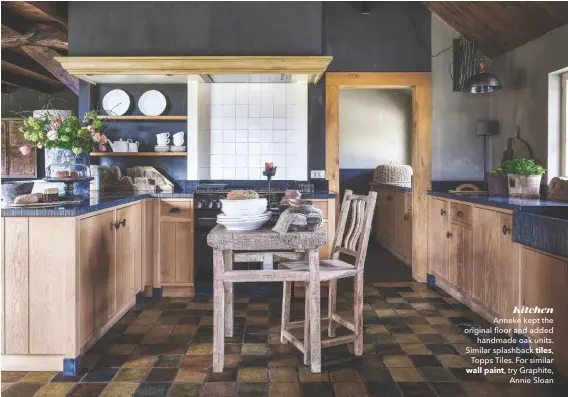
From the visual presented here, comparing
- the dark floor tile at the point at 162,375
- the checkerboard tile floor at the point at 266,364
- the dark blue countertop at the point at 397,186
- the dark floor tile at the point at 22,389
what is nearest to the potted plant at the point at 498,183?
the checkerboard tile floor at the point at 266,364

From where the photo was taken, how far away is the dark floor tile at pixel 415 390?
93.9 inches

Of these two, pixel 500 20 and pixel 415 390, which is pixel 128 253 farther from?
pixel 500 20

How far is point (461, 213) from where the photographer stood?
4.03 m

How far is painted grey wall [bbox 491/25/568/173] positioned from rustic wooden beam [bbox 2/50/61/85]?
20.0ft

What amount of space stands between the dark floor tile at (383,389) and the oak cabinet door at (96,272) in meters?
1.55

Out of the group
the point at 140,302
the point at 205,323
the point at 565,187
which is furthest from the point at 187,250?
the point at 565,187

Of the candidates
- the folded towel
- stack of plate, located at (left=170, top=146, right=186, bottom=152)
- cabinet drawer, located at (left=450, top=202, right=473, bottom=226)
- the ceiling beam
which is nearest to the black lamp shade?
cabinet drawer, located at (left=450, top=202, right=473, bottom=226)

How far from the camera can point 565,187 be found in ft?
11.4

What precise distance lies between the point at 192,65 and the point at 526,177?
2879mm

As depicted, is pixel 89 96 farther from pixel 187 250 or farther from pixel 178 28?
pixel 187 250

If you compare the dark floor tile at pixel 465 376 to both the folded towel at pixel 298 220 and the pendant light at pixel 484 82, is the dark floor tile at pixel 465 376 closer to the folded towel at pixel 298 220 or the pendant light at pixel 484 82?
the folded towel at pixel 298 220

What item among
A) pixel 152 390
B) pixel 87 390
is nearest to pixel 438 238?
pixel 152 390

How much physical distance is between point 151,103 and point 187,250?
5.22ft

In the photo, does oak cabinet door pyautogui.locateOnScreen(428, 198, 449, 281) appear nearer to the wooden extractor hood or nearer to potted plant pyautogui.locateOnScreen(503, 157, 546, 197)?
potted plant pyautogui.locateOnScreen(503, 157, 546, 197)
